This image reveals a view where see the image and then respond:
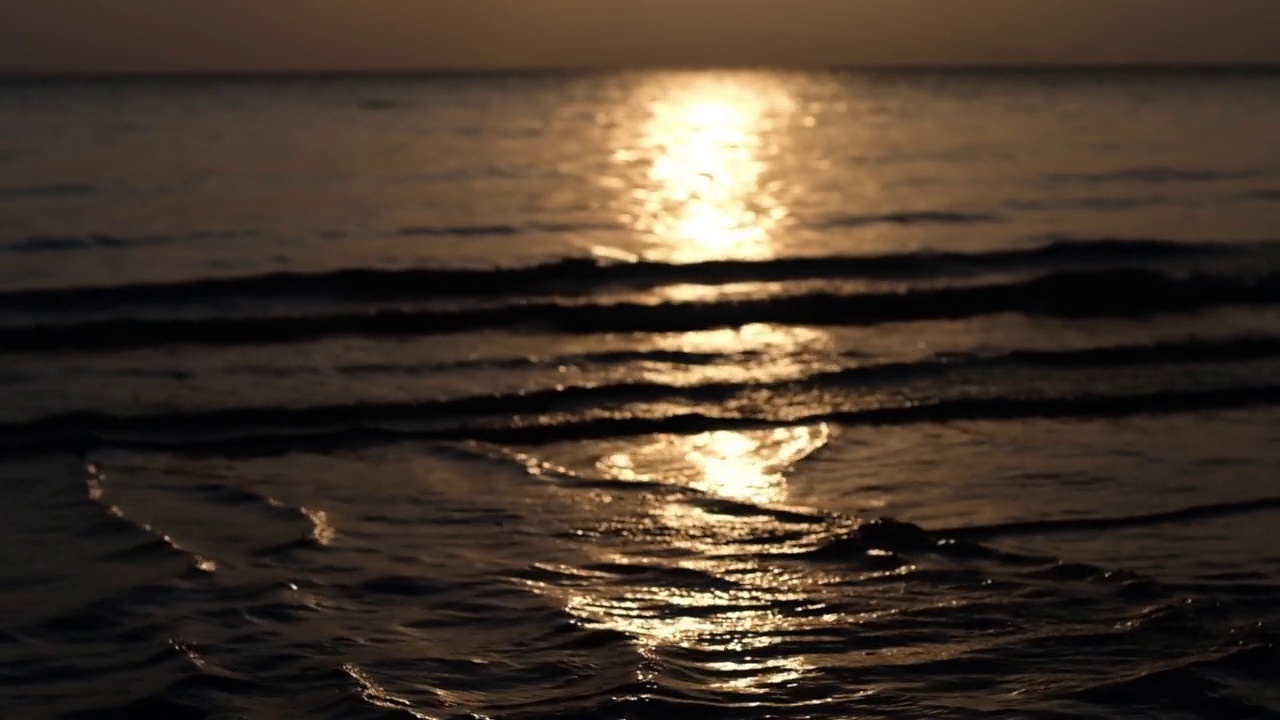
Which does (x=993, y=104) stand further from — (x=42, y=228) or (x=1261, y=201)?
(x=42, y=228)

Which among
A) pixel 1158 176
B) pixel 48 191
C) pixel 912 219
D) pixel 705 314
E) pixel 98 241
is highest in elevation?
pixel 1158 176

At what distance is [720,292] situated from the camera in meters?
15.5

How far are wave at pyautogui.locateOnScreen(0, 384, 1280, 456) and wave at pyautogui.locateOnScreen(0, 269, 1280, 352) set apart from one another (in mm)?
2926

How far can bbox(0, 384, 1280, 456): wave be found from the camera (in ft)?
31.1

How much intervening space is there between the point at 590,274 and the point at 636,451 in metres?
7.37

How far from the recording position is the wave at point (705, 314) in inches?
521

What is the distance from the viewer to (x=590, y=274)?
54.1 ft

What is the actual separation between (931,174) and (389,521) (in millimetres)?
19869

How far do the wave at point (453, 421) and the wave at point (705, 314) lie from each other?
2926mm

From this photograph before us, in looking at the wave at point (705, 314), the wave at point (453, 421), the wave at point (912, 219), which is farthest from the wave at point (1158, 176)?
the wave at point (453, 421)

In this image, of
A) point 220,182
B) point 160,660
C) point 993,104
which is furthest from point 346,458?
point 993,104

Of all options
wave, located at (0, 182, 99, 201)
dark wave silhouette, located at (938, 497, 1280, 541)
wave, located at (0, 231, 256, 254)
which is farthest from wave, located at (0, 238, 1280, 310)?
dark wave silhouette, located at (938, 497, 1280, 541)

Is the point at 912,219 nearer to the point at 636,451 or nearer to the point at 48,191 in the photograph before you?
the point at 636,451

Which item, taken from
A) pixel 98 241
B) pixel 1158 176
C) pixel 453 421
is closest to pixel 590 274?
pixel 98 241
